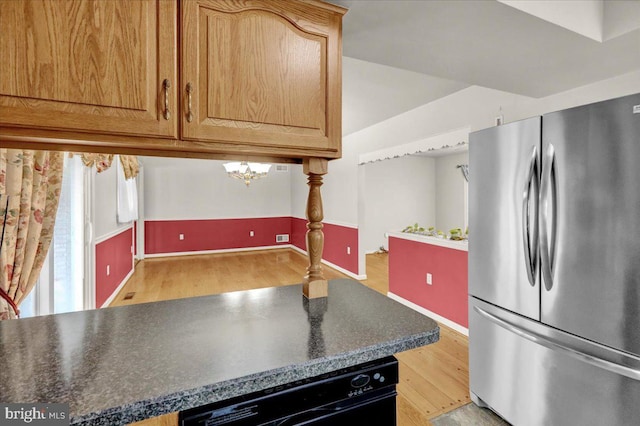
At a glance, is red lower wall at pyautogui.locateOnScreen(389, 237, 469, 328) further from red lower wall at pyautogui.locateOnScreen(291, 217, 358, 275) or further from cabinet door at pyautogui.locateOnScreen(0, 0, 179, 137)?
cabinet door at pyautogui.locateOnScreen(0, 0, 179, 137)

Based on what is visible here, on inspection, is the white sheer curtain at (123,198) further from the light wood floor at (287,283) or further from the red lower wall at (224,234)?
the red lower wall at (224,234)

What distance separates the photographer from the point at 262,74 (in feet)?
3.38

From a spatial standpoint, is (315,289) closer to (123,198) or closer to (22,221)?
(22,221)

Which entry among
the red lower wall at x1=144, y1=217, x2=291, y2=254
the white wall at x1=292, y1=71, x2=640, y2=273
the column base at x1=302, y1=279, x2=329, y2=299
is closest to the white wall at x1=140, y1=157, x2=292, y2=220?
the red lower wall at x1=144, y1=217, x2=291, y2=254

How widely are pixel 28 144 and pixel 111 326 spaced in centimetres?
62

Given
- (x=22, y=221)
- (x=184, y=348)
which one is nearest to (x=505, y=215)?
(x=184, y=348)

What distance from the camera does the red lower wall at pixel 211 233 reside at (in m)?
6.51

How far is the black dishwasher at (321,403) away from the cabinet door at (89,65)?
784mm

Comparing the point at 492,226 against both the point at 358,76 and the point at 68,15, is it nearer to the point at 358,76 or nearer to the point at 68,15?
the point at 358,76

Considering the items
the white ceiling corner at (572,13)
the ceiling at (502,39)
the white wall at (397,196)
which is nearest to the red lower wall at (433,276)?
the ceiling at (502,39)

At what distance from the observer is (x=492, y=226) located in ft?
5.87

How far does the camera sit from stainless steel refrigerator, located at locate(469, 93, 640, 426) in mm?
1229

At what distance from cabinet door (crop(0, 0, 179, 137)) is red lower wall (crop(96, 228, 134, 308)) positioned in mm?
3053

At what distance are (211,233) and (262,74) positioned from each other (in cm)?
642
